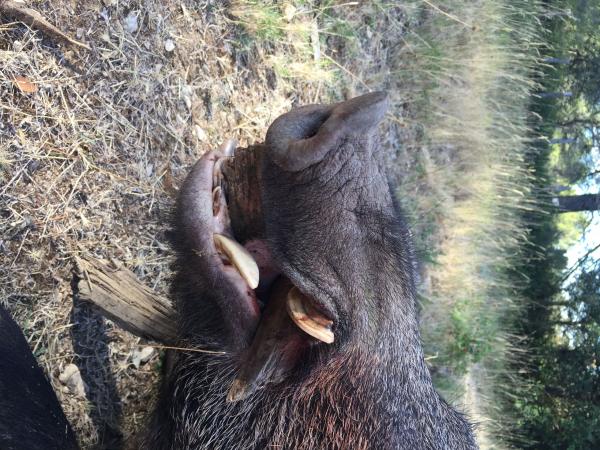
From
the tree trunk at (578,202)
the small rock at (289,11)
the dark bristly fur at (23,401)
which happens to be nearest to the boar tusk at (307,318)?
the dark bristly fur at (23,401)

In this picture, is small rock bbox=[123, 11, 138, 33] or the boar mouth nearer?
the boar mouth

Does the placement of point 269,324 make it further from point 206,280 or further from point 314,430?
point 314,430

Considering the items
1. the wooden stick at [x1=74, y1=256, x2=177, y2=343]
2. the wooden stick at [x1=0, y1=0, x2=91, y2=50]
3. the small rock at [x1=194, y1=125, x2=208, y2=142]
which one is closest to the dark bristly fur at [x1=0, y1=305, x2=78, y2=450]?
the wooden stick at [x1=74, y1=256, x2=177, y2=343]

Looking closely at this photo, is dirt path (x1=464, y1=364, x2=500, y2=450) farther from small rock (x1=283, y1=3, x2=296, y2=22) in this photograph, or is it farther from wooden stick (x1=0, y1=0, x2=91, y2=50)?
wooden stick (x1=0, y1=0, x2=91, y2=50)

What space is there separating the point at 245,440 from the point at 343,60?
3607 mm

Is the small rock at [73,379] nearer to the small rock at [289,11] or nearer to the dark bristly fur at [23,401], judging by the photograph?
the dark bristly fur at [23,401]

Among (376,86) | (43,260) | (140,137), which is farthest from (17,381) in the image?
(376,86)

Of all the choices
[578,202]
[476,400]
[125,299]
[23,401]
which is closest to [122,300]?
[125,299]

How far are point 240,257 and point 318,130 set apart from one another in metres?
0.40

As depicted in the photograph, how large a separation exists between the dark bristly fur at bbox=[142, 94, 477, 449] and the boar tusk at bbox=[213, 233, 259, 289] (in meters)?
0.07

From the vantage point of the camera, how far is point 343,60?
190 inches

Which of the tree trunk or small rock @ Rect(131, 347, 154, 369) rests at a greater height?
small rock @ Rect(131, 347, 154, 369)

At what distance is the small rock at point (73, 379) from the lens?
243 cm

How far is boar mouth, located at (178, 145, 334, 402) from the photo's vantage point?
1.60m
